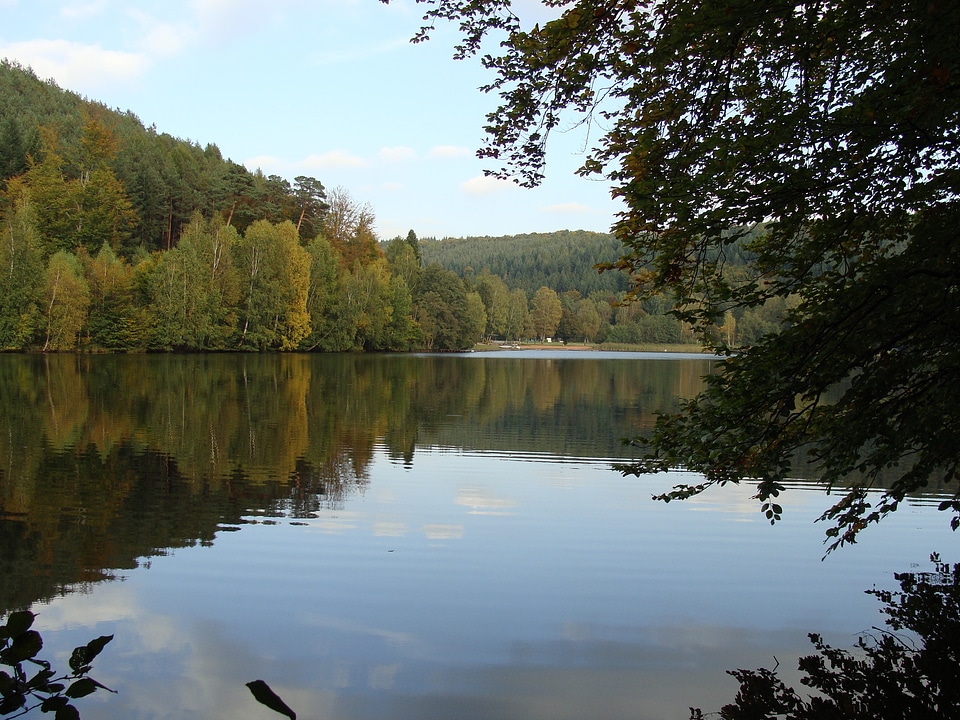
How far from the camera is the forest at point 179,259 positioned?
63741 mm

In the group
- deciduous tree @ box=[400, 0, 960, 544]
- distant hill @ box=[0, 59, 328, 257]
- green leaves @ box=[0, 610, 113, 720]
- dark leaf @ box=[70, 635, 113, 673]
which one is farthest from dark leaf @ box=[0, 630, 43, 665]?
distant hill @ box=[0, 59, 328, 257]

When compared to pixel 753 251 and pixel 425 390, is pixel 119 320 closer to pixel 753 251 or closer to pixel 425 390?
pixel 425 390

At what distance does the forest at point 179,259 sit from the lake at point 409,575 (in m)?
34.3

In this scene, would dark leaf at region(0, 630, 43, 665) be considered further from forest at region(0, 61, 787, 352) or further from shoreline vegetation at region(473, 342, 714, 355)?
shoreline vegetation at region(473, 342, 714, 355)

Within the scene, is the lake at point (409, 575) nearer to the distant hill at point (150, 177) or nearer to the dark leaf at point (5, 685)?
the dark leaf at point (5, 685)

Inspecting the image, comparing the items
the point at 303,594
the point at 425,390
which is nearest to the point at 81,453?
the point at 303,594

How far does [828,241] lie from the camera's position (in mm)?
6344

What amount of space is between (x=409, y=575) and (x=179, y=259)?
207ft

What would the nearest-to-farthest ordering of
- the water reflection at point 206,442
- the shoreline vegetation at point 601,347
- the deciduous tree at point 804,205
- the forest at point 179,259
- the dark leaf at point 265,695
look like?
the dark leaf at point 265,695 → the deciduous tree at point 804,205 → the water reflection at point 206,442 → the forest at point 179,259 → the shoreline vegetation at point 601,347

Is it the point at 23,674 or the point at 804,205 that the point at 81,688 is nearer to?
the point at 23,674

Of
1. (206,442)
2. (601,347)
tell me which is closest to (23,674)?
(206,442)

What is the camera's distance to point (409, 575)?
836 cm

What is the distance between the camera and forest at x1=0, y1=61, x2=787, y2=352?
209 ft

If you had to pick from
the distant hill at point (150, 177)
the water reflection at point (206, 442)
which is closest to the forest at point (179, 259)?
the distant hill at point (150, 177)
